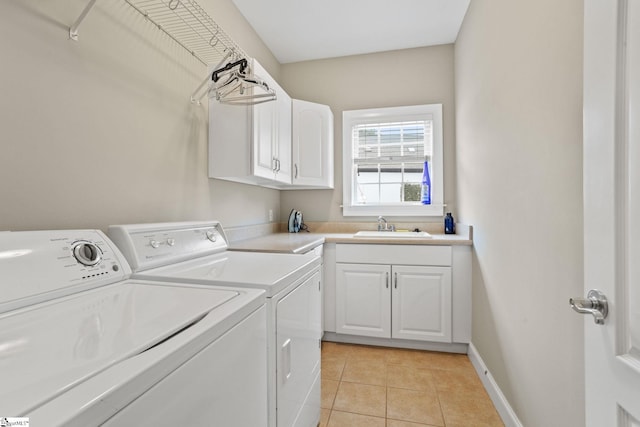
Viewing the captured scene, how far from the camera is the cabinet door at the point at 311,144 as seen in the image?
8.80ft

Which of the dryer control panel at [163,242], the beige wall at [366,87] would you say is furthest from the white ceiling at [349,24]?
the dryer control panel at [163,242]

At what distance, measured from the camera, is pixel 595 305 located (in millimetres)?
636

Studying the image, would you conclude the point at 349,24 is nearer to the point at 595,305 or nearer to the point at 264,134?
the point at 264,134

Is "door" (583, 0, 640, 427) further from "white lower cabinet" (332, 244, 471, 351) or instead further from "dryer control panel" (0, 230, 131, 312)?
"white lower cabinet" (332, 244, 471, 351)

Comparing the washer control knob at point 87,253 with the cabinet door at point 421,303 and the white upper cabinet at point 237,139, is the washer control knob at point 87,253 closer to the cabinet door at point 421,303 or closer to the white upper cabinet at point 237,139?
the white upper cabinet at point 237,139

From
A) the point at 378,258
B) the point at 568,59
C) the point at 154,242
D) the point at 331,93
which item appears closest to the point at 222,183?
the point at 154,242

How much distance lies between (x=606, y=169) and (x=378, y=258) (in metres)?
1.81

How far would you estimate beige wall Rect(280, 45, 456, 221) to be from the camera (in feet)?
9.27

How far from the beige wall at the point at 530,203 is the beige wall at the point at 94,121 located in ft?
5.78

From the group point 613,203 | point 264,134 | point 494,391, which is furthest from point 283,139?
point 494,391

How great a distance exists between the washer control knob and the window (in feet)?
7.59

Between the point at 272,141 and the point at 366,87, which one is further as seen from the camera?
the point at 366,87

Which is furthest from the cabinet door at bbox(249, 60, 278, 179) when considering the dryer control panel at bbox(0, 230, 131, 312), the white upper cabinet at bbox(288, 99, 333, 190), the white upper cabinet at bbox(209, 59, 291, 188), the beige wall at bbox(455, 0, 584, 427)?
the beige wall at bbox(455, 0, 584, 427)

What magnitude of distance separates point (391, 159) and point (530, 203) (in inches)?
71.8
